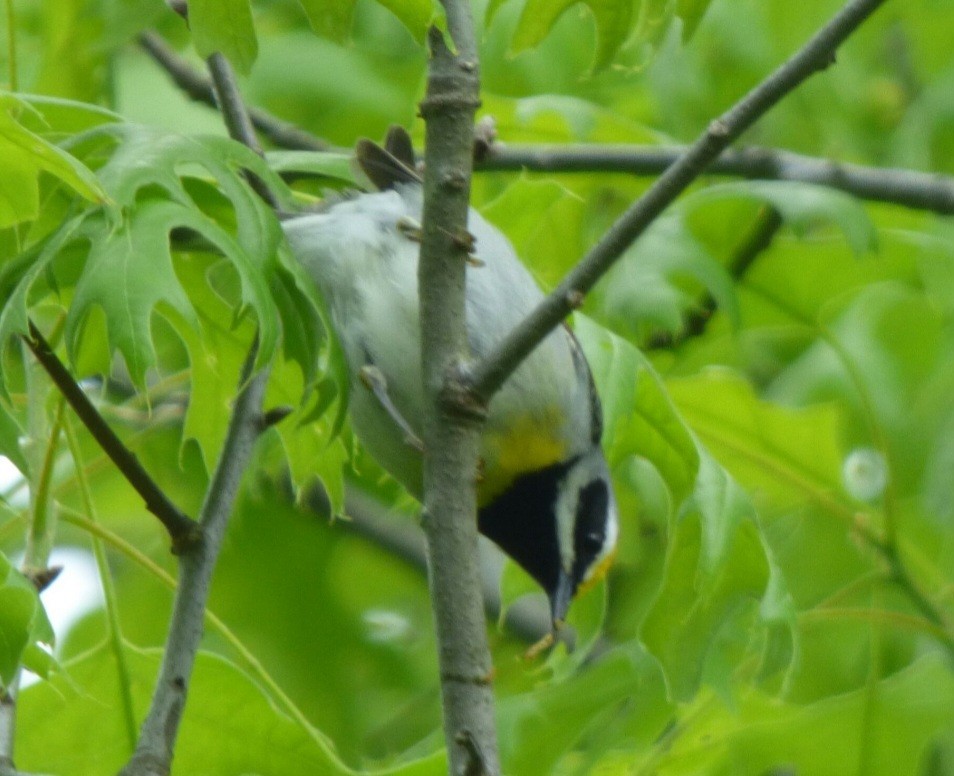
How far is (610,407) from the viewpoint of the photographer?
292 cm

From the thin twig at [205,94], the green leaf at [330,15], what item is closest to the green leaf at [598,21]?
the green leaf at [330,15]

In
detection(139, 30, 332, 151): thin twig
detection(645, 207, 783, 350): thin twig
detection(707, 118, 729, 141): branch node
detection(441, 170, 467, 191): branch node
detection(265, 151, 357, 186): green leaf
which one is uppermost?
detection(139, 30, 332, 151): thin twig

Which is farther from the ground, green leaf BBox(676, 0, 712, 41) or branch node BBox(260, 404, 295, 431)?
green leaf BBox(676, 0, 712, 41)

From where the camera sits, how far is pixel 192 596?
8.62 ft

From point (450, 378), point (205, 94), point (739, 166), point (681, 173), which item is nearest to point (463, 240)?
point (450, 378)

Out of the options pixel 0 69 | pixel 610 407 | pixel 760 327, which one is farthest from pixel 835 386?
pixel 0 69

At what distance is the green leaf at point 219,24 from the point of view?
2.21 metres

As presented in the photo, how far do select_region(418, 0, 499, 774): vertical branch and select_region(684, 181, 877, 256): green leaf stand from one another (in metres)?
1.69

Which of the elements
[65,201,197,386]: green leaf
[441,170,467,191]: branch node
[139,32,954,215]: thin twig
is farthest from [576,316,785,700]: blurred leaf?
[139,32,954,215]: thin twig

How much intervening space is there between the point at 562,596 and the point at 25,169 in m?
2.00

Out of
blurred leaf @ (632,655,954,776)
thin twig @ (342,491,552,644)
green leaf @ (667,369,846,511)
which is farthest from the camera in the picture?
thin twig @ (342,491,552,644)

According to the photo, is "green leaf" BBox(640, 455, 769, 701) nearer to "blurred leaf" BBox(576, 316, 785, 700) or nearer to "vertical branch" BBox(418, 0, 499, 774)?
"blurred leaf" BBox(576, 316, 785, 700)

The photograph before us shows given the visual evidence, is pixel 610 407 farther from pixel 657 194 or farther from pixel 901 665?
pixel 901 665

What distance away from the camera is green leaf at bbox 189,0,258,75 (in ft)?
7.25
